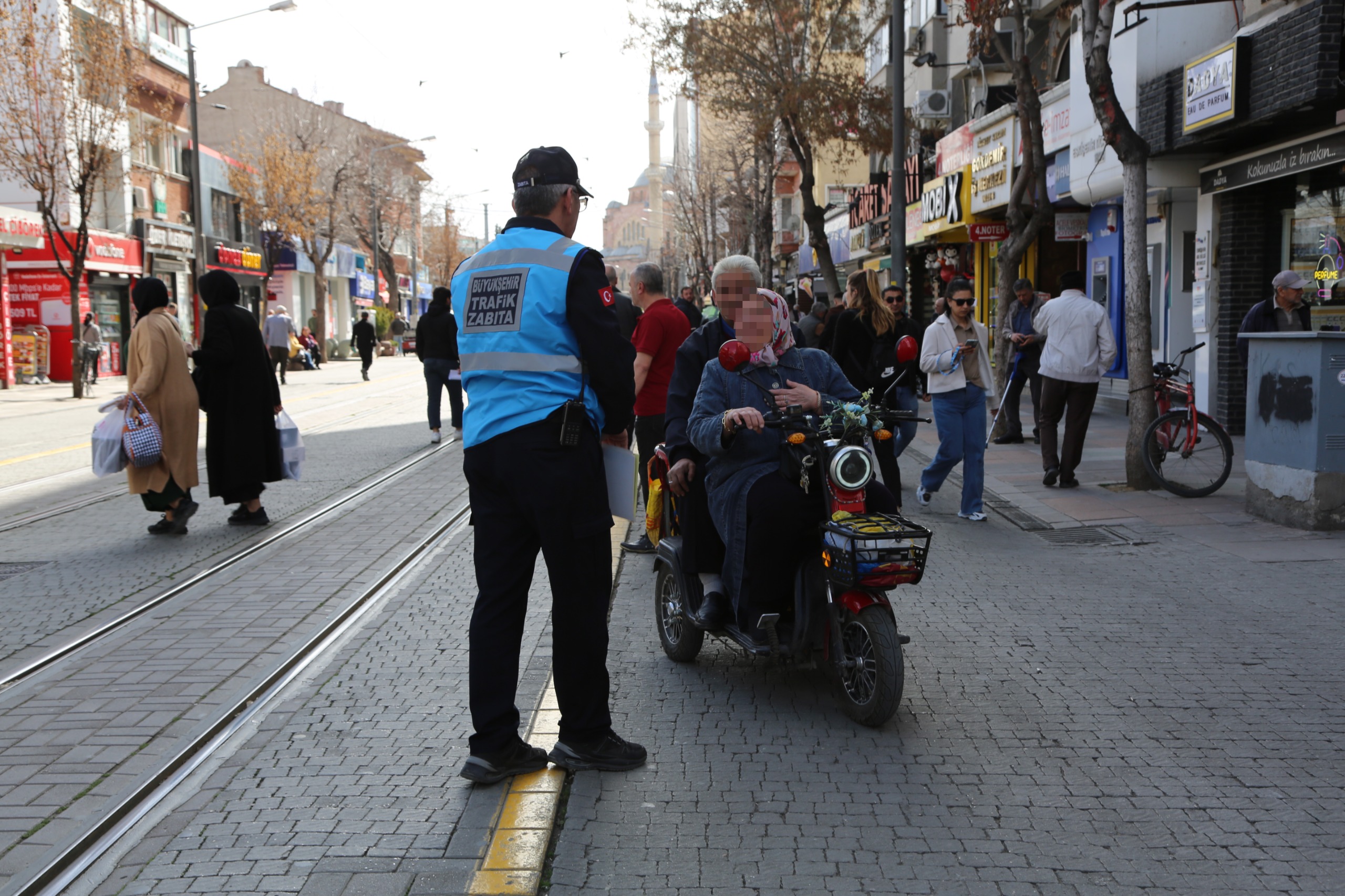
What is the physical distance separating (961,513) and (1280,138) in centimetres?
710

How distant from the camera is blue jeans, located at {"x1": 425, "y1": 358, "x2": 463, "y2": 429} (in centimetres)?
1577

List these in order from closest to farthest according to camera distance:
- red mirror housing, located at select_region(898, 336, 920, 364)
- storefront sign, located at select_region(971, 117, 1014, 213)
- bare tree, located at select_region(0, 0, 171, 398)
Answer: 1. red mirror housing, located at select_region(898, 336, 920, 364)
2. storefront sign, located at select_region(971, 117, 1014, 213)
3. bare tree, located at select_region(0, 0, 171, 398)

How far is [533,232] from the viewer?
4.09m

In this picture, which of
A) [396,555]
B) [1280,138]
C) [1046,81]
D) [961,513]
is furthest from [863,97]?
[396,555]

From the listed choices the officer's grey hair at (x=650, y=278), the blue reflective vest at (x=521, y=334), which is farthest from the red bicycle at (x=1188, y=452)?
the blue reflective vest at (x=521, y=334)

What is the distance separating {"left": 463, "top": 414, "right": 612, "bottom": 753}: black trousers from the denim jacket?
2.86ft

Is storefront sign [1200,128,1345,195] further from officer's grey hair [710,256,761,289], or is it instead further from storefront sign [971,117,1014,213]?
officer's grey hair [710,256,761,289]

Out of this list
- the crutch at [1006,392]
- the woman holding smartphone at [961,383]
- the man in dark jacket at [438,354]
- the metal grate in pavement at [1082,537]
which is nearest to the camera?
the metal grate in pavement at [1082,537]

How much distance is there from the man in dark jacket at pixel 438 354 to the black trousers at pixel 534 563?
36.5ft

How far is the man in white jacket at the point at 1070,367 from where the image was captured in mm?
10891

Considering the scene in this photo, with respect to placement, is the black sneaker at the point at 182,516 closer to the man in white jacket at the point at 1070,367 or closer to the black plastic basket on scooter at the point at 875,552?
the black plastic basket on scooter at the point at 875,552

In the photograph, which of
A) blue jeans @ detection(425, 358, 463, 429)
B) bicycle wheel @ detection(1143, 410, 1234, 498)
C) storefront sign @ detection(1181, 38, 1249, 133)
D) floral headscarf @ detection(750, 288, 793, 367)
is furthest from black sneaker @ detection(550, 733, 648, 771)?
blue jeans @ detection(425, 358, 463, 429)

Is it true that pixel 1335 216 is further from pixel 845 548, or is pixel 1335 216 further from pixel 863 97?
pixel 863 97

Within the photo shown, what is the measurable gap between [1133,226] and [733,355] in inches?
288
